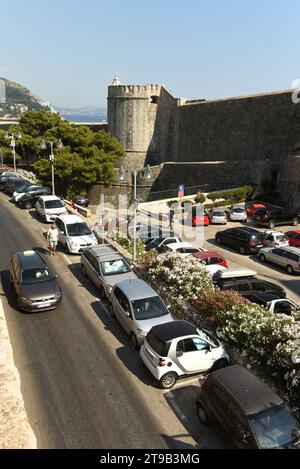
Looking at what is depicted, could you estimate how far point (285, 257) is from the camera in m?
24.8

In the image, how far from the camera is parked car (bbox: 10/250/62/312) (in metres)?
15.2

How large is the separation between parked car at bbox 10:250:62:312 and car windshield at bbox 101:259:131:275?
2.19 metres

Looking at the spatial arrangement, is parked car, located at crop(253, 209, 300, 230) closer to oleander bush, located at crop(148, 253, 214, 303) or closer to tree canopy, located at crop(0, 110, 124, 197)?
oleander bush, located at crop(148, 253, 214, 303)

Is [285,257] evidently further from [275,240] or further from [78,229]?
[78,229]

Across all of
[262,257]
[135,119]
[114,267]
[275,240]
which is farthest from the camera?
[135,119]

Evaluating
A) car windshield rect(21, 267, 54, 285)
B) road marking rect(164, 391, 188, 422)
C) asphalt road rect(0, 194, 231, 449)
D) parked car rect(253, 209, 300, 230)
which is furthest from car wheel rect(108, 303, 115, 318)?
parked car rect(253, 209, 300, 230)

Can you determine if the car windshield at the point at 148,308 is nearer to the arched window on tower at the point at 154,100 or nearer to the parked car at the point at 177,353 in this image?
the parked car at the point at 177,353

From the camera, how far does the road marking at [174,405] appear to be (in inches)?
412

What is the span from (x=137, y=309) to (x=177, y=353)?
8.93 ft

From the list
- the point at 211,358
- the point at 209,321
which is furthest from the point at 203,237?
the point at 211,358

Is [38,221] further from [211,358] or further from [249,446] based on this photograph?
[249,446]

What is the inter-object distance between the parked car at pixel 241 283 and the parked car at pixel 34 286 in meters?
7.47

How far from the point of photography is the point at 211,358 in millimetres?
11836

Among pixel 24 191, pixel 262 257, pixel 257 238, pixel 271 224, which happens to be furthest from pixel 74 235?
pixel 271 224
